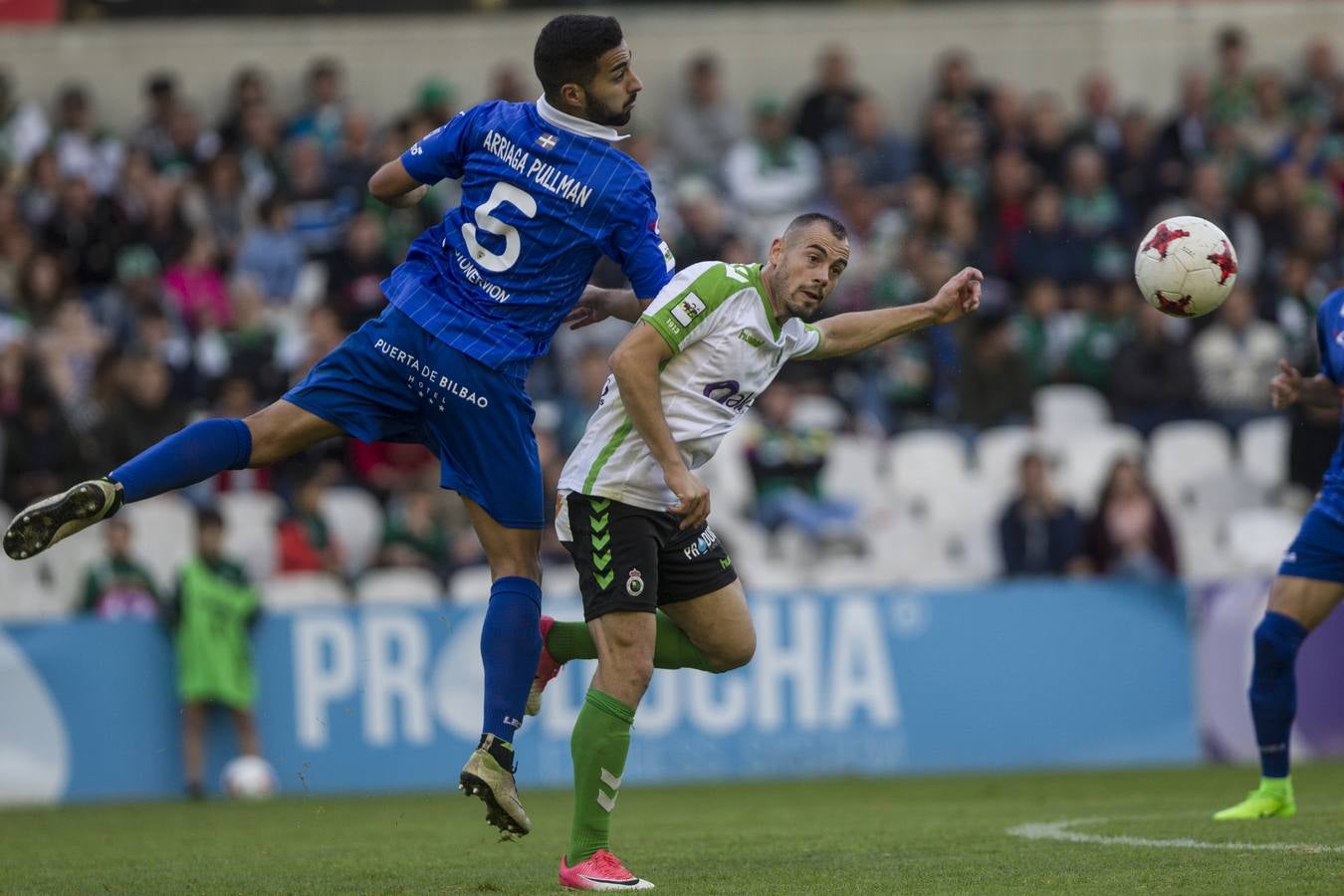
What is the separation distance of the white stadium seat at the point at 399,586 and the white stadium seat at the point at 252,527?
86cm

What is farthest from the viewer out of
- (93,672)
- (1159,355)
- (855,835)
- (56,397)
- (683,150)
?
(683,150)

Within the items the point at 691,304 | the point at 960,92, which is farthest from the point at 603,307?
the point at 960,92

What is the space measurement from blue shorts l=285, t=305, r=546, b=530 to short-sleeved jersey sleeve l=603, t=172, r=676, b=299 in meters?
0.61

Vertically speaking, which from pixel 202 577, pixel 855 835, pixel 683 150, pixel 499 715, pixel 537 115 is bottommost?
pixel 855 835

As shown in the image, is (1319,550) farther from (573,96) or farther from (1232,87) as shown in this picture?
(1232,87)

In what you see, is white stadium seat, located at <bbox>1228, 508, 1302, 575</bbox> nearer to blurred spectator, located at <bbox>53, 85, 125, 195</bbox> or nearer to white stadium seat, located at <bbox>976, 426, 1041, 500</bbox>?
white stadium seat, located at <bbox>976, 426, 1041, 500</bbox>

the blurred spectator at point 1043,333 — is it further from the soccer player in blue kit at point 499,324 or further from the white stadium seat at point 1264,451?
the soccer player in blue kit at point 499,324

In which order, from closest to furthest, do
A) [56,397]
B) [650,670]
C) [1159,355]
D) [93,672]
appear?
[650,670], [93,672], [56,397], [1159,355]

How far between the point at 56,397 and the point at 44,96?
541cm

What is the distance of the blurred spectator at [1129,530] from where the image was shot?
14.8 metres

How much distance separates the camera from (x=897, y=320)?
730 centimetres

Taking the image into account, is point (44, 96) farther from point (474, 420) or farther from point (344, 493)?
point (474, 420)

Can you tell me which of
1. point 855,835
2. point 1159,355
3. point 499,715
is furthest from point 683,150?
point 499,715

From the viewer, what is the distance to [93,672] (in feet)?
43.7
